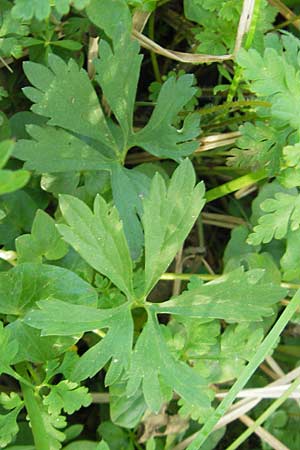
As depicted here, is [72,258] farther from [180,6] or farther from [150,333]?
[180,6]

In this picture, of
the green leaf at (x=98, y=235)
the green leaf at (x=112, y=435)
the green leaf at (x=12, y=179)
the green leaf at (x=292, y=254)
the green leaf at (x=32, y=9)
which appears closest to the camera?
the green leaf at (x=12, y=179)

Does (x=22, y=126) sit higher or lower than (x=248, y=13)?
lower

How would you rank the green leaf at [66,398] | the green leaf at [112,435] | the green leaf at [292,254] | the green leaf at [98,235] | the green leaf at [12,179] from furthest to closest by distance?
1. the green leaf at [112,435]
2. the green leaf at [292,254]
3. the green leaf at [66,398]
4. the green leaf at [98,235]
5. the green leaf at [12,179]

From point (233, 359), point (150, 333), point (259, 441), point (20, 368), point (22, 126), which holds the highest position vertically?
point (22, 126)

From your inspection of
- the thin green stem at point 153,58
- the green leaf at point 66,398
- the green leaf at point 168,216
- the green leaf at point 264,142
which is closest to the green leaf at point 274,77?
the green leaf at point 264,142

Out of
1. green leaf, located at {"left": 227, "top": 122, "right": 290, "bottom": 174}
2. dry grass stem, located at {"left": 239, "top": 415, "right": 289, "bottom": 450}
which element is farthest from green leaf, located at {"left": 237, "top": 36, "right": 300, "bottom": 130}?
dry grass stem, located at {"left": 239, "top": 415, "right": 289, "bottom": 450}

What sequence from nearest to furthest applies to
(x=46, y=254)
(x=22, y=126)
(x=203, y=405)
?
(x=203, y=405), (x=46, y=254), (x=22, y=126)

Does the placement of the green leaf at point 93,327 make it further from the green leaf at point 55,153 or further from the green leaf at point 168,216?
the green leaf at point 55,153

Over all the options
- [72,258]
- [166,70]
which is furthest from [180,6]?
[72,258]
